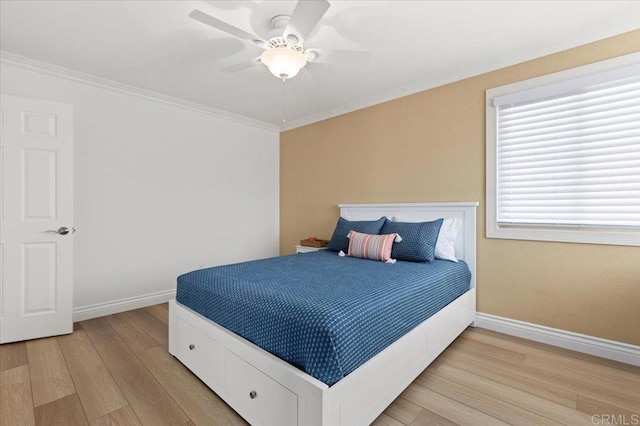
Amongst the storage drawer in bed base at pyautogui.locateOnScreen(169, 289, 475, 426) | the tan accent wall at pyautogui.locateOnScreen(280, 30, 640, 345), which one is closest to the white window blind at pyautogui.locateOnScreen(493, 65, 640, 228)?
the tan accent wall at pyautogui.locateOnScreen(280, 30, 640, 345)

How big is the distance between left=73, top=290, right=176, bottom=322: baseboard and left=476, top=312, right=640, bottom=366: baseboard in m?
3.42

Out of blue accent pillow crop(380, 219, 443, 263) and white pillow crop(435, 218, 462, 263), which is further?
white pillow crop(435, 218, 462, 263)

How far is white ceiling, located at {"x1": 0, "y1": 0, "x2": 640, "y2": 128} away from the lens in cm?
197

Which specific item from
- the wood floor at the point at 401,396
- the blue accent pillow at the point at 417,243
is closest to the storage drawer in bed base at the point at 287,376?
the wood floor at the point at 401,396

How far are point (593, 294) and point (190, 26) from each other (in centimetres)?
360

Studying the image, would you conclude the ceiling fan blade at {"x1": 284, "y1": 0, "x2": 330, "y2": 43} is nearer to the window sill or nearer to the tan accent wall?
the tan accent wall

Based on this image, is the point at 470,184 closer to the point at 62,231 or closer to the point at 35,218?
the point at 62,231

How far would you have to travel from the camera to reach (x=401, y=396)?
1.74 meters

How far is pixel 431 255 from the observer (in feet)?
8.54

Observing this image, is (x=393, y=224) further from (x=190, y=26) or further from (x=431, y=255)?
(x=190, y=26)

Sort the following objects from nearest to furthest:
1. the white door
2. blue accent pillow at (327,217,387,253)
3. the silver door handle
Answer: the white door → the silver door handle → blue accent pillow at (327,217,387,253)

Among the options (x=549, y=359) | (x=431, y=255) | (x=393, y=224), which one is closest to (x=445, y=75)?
(x=393, y=224)

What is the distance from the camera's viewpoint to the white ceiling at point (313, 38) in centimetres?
197

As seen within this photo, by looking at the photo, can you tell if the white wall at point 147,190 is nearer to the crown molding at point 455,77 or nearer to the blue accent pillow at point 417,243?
the crown molding at point 455,77
